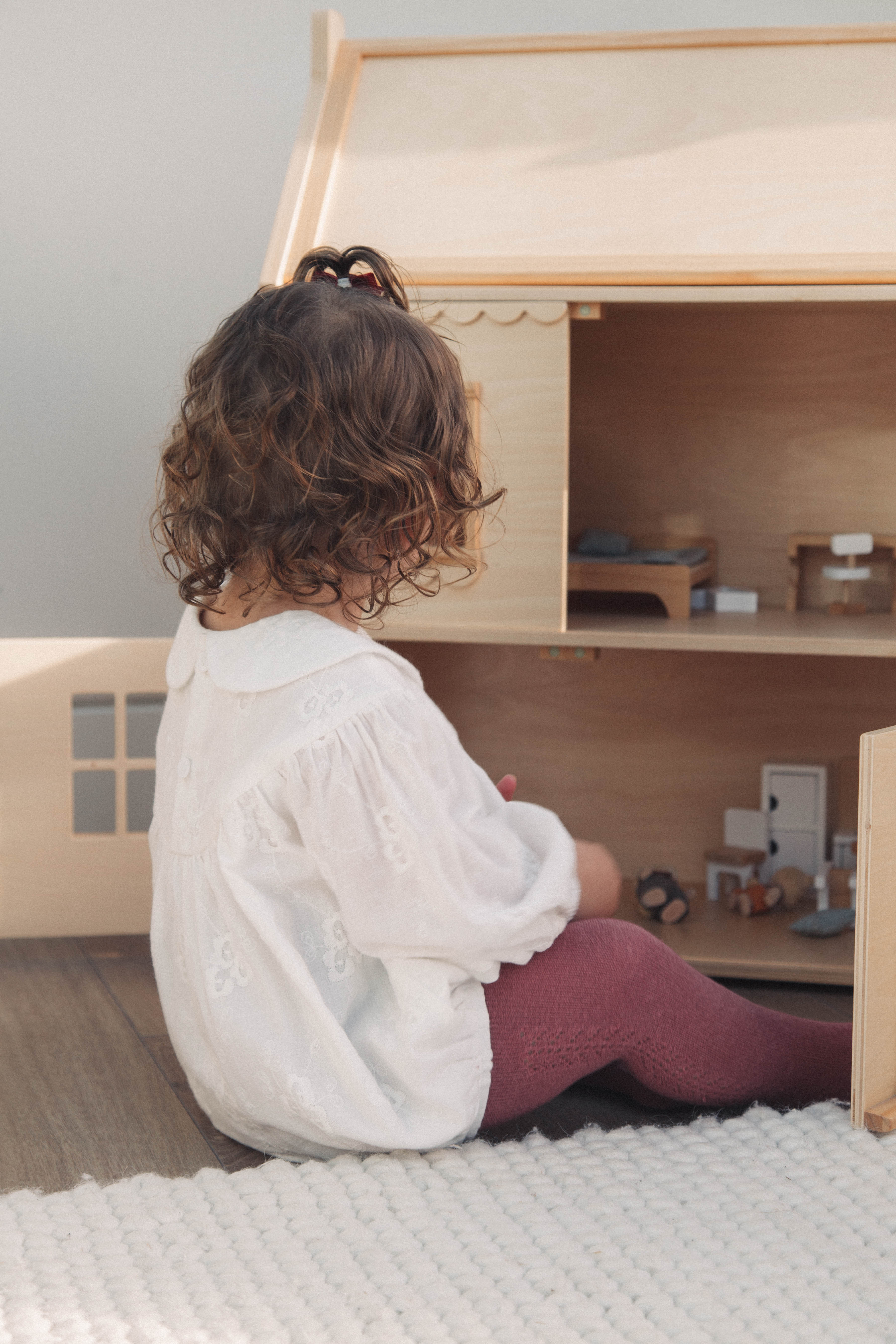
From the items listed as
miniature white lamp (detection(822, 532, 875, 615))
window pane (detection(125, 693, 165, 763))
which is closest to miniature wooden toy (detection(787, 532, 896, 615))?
miniature white lamp (detection(822, 532, 875, 615))

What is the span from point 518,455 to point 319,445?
39 cm

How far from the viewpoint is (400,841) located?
0.77 metres

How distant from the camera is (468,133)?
1209mm

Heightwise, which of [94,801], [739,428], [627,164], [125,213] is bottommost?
[94,801]

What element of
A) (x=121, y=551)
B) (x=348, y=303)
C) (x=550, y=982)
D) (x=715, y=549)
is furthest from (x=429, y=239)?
(x=121, y=551)

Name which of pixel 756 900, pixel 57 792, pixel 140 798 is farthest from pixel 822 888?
pixel 140 798

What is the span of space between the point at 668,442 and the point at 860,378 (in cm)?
22

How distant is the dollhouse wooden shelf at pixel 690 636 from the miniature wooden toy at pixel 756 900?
298mm

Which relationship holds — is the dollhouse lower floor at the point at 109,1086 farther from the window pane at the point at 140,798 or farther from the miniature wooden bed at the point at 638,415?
the window pane at the point at 140,798

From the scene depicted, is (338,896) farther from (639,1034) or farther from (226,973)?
(639,1034)

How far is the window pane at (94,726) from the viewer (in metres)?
1.74

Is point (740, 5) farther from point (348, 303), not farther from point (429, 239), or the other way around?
point (348, 303)

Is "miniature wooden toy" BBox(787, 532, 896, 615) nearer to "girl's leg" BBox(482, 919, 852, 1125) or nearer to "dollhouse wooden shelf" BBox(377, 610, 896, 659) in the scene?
"dollhouse wooden shelf" BBox(377, 610, 896, 659)

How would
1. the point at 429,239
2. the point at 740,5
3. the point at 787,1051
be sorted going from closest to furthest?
the point at 787,1051 → the point at 429,239 → the point at 740,5
